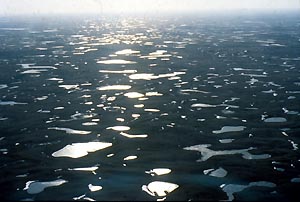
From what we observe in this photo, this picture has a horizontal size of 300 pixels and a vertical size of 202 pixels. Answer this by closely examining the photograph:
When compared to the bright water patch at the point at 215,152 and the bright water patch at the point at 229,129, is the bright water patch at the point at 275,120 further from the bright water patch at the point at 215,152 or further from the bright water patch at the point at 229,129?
the bright water patch at the point at 215,152

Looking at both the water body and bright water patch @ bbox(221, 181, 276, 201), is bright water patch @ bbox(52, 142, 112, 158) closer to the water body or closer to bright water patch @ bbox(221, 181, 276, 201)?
the water body

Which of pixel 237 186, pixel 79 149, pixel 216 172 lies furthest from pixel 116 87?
pixel 237 186

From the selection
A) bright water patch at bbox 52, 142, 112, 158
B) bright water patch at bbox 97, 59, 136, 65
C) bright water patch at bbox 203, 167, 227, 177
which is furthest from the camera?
bright water patch at bbox 97, 59, 136, 65

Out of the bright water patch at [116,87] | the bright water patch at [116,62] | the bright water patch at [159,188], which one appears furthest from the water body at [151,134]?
the bright water patch at [116,62]

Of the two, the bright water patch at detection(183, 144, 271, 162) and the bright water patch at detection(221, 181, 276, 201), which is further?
the bright water patch at detection(183, 144, 271, 162)

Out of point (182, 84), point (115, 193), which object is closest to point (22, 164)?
point (115, 193)

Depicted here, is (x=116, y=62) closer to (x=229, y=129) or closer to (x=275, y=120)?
(x=275, y=120)

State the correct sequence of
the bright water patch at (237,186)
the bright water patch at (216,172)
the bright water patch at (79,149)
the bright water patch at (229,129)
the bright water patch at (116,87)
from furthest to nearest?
the bright water patch at (116,87) < the bright water patch at (229,129) < the bright water patch at (79,149) < the bright water patch at (216,172) < the bright water patch at (237,186)

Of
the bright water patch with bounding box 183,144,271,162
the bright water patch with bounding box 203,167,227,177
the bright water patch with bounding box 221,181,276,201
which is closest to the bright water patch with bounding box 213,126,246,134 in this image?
the bright water patch with bounding box 183,144,271,162

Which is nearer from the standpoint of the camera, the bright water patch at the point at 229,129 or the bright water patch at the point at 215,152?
the bright water patch at the point at 215,152

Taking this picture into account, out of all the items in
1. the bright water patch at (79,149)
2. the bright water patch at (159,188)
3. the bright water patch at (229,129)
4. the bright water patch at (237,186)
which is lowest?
the bright water patch at (79,149)

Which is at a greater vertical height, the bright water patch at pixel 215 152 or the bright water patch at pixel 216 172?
the bright water patch at pixel 216 172

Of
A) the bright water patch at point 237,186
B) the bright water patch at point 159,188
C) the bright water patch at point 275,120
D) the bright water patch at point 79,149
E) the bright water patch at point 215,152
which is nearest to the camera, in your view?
the bright water patch at point 159,188
